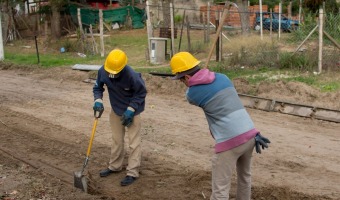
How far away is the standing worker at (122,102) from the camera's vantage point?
6430 millimetres

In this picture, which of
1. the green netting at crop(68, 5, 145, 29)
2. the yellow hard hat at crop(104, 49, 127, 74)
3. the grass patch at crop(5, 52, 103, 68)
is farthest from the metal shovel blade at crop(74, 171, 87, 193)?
the green netting at crop(68, 5, 145, 29)

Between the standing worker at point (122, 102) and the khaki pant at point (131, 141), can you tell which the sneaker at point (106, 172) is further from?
the khaki pant at point (131, 141)

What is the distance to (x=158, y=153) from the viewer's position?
8.10 m

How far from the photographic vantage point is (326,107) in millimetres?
10648

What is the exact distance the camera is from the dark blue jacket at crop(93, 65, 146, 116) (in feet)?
21.3

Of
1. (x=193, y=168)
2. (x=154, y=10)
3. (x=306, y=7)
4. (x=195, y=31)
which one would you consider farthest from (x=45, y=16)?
(x=193, y=168)

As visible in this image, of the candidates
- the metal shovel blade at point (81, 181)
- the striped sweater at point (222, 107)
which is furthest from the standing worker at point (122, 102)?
the striped sweater at point (222, 107)

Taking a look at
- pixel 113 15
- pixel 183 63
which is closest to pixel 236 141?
pixel 183 63

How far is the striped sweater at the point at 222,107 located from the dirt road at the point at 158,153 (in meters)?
1.58

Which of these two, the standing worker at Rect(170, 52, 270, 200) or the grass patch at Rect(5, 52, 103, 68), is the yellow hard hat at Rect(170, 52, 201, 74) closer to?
the standing worker at Rect(170, 52, 270, 200)

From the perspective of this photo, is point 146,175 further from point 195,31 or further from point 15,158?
point 195,31

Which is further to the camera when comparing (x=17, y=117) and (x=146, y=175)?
(x=17, y=117)

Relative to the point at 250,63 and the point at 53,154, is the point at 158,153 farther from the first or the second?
the point at 250,63

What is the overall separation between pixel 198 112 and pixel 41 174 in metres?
4.72
